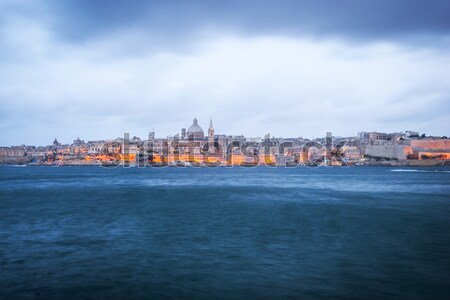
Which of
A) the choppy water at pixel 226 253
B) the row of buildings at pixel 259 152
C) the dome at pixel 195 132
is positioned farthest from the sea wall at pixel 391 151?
the choppy water at pixel 226 253

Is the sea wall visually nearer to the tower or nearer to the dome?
the tower

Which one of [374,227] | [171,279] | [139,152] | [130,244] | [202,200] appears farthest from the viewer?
[139,152]

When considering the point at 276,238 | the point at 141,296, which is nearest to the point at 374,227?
the point at 276,238

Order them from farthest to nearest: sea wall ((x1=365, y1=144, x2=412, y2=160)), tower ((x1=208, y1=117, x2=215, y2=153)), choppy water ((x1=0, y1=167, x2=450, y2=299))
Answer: tower ((x1=208, y1=117, x2=215, y2=153))
sea wall ((x1=365, y1=144, x2=412, y2=160))
choppy water ((x1=0, y1=167, x2=450, y2=299))

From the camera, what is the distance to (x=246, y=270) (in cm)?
800

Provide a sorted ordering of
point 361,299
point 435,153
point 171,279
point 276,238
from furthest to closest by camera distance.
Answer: point 435,153 → point 276,238 → point 171,279 → point 361,299

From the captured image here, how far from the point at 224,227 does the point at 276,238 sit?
2.44 meters

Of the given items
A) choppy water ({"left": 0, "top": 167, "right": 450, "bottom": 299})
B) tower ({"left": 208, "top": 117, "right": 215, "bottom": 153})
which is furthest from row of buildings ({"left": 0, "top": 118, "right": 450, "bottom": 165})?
choppy water ({"left": 0, "top": 167, "right": 450, "bottom": 299})

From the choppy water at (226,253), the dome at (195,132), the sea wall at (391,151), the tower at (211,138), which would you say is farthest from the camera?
the dome at (195,132)

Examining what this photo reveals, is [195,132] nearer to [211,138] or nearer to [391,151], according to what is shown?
[211,138]

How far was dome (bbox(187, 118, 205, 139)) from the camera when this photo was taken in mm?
116469

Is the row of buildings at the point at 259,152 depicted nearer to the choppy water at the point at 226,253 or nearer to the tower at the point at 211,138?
the tower at the point at 211,138

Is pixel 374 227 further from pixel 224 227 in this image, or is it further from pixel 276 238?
pixel 224 227

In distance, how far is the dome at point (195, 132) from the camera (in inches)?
4585
